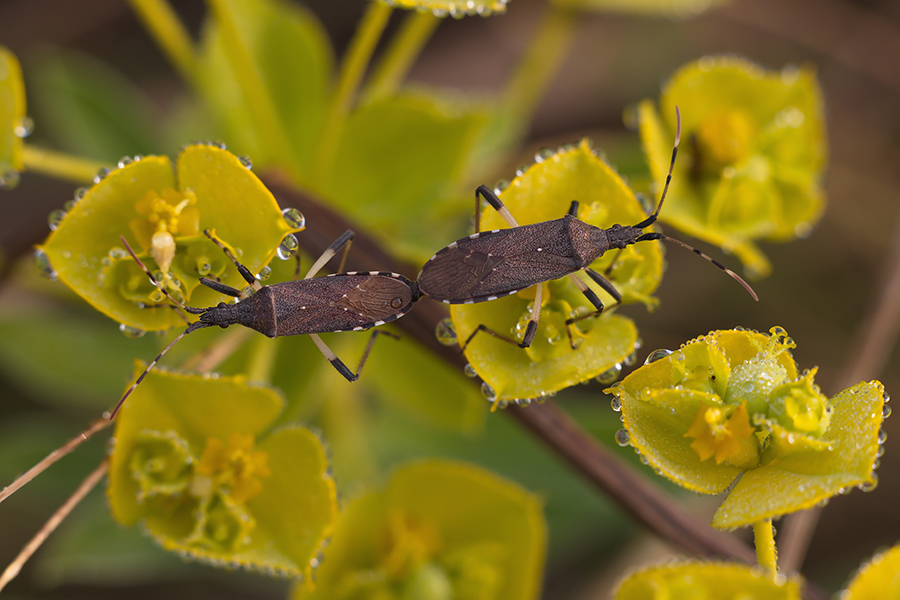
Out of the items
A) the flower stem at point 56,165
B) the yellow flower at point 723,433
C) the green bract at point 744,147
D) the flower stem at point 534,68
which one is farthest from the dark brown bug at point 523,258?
the flower stem at point 534,68

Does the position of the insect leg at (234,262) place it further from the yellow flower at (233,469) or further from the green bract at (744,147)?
the green bract at (744,147)

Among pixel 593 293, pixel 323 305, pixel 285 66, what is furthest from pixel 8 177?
pixel 593 293

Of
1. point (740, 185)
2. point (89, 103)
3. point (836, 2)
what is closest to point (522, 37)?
point (836, 2)

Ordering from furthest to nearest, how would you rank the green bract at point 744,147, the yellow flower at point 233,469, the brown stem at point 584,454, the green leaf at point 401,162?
the green leaf at point 401,162 → the green bract at point 744,147 → the brown stem at point 584,454 → the yellow flower at point 233,469

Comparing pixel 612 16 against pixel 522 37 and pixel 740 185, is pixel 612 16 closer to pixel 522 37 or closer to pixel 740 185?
pixel 522 37

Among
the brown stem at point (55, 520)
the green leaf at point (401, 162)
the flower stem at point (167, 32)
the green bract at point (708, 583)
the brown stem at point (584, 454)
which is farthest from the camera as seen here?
the flower stem at point (167, 32)

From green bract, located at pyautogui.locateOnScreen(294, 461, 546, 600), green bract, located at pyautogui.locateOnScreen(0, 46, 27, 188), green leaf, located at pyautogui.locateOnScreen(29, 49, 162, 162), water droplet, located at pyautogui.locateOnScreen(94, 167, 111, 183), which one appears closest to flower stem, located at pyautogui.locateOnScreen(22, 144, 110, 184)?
green bract, located at pyautogui.locateOnScreen(0, 46, 27, 188)

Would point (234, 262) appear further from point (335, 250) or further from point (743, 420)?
point (743, 420)
